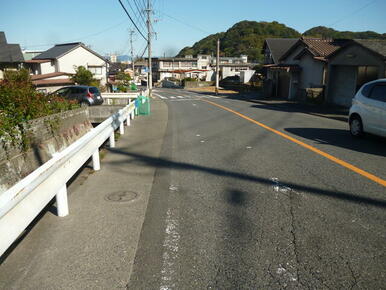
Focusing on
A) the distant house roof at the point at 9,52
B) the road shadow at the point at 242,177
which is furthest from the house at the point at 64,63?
the road shadow at the point at 242,177

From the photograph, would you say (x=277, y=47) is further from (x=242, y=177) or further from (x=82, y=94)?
(x=242, y=177)

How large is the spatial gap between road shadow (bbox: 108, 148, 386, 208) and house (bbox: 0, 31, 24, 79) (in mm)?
30664

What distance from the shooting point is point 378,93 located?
828cm

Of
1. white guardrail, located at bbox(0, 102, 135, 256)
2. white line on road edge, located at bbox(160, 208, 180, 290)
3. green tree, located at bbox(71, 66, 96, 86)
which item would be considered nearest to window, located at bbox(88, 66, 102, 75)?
green tree, located at bbox(71, 66, 96, 86)

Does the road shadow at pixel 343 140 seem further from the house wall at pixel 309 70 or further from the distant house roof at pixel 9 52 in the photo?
the distant house roof at pixel 9 52

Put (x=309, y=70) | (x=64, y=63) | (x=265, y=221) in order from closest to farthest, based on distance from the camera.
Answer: (x=265, y=221), (x=309, y=70), (x=64, y=63)

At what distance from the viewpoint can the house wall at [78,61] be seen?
4475cm

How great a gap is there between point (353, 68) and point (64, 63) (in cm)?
3878

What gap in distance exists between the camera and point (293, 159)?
667 cm

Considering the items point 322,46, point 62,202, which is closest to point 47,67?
point 322,46

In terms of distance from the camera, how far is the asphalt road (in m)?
2.84

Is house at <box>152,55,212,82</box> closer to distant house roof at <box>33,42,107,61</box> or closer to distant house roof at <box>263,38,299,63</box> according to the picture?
distant house roof at <box>33,42,107,61</box>

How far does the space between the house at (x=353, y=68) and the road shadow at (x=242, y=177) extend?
44.0 ft

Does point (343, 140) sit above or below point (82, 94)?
below
